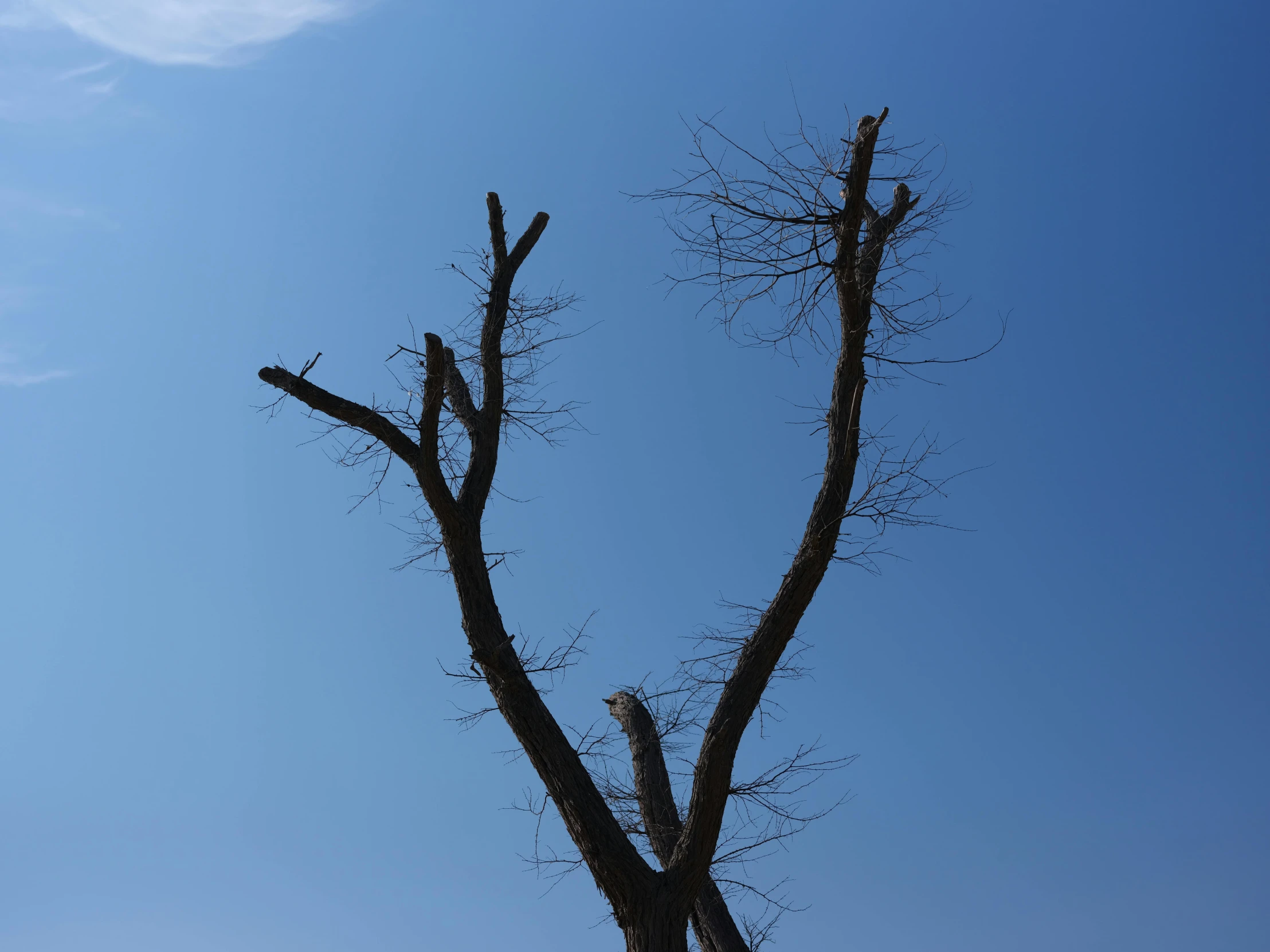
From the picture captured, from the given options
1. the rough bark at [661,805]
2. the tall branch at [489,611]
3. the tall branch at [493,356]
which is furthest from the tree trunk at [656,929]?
the tall branch at [493,356]

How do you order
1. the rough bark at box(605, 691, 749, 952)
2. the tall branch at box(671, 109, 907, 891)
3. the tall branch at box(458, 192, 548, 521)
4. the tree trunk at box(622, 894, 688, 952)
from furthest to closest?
the rough bark at box(605, 691, 749, 952), the tall branch at box(458, 192, 548, 521), the tall branch at box(671, 109, 907, 891), the tree trunk at box(622, 894, 688, 952)

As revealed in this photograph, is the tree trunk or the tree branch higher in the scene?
the tree branch

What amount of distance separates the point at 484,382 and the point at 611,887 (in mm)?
3219

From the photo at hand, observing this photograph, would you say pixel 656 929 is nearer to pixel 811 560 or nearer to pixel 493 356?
pixel 811 560

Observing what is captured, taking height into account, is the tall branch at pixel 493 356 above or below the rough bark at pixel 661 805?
above

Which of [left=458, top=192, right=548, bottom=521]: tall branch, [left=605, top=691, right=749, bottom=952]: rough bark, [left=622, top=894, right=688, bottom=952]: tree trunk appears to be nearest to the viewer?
[left=622, top=894, right=688, bottom=952]: tree trunk

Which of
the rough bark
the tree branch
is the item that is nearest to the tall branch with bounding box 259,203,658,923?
the tree branch

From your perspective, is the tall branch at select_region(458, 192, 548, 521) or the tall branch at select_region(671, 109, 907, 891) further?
the tall branch at select_region(458, 192, 548, 521)

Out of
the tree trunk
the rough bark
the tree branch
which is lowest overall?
the tree trunk

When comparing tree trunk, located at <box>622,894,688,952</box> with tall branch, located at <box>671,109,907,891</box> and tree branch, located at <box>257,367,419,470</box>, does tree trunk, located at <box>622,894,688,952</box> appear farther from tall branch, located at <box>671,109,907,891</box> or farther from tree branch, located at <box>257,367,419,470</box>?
tree branch, located at <box>257,367,419,470</box>

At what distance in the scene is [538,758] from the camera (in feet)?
18.5

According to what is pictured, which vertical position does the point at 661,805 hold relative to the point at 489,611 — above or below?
below

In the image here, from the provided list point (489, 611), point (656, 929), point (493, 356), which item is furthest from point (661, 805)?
point (493, 356)

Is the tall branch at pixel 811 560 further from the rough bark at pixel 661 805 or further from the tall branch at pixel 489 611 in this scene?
the rough bark at pixel 661 805
